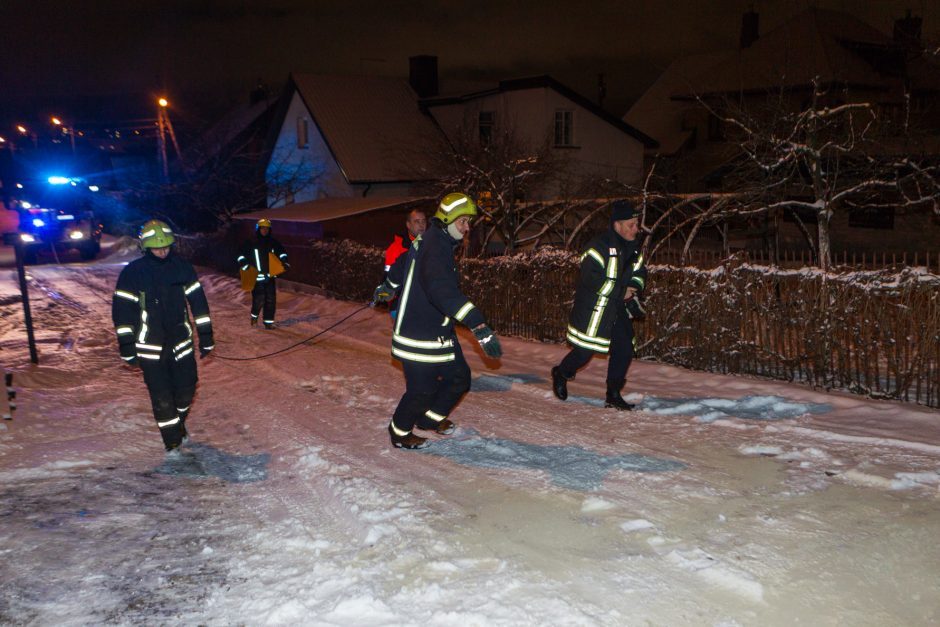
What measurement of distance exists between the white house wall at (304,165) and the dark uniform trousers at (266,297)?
640 inches

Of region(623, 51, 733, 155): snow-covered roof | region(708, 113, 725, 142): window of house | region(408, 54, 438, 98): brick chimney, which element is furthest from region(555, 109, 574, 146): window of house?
region(623, 51, 733, 155): snow-covered roof

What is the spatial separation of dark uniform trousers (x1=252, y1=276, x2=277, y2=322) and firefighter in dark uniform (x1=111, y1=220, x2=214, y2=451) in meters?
6.94

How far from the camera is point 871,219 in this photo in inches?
1070

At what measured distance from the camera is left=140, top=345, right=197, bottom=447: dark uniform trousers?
6.53 m

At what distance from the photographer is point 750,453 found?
6125mm

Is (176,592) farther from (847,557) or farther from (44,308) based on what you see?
(44,308)

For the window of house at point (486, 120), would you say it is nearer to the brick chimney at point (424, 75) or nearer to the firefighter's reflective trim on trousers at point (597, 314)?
the brick chimney at point (424, 75)

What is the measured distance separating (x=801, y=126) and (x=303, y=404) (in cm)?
935

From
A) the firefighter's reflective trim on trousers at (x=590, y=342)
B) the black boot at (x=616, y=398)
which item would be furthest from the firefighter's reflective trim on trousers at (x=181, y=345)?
the black boot at (x=616, y=398)

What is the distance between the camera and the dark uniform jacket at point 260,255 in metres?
13.5

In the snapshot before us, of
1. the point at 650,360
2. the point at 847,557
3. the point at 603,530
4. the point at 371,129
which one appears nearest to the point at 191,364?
the point at 603,530

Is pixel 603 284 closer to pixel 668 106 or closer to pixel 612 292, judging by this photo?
pixel 612 292

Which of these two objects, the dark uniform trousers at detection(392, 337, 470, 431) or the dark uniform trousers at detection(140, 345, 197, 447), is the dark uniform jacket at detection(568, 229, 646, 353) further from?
the dark uniform trousers at detection(140, 345, 197, 447)

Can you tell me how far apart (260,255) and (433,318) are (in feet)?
27.1
